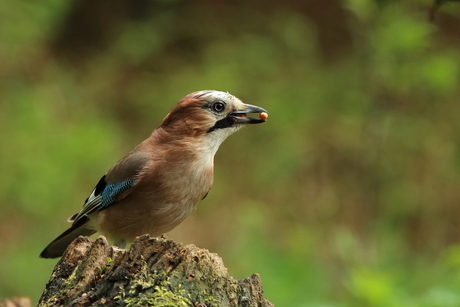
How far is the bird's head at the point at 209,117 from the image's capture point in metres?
4.37

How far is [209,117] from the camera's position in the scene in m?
4.36

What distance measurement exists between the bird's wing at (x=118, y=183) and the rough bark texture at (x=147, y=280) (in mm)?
1340

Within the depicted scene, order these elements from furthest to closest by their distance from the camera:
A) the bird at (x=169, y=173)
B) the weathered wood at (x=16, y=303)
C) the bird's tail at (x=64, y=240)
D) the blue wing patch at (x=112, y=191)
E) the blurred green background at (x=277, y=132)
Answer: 1. the blurred green background at (x=277, y=132)
2. the bird's tail at (x=64, y=240)
3. the blue wing patch at (x=112, y=191)
4. the bird at (x=169, y=173)
5. the weathered wood at (x=16, y=303)

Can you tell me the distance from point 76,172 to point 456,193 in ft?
15.1

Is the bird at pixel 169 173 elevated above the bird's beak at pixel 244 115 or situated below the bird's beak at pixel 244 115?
below

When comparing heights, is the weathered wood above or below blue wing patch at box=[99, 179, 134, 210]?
below

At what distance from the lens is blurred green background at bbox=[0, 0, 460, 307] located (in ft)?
20.3

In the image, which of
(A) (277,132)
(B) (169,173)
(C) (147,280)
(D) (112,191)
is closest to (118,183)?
(D) (112,191)

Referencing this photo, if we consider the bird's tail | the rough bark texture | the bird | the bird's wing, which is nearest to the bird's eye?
the bird

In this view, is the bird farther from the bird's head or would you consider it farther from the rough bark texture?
the rough bark texture

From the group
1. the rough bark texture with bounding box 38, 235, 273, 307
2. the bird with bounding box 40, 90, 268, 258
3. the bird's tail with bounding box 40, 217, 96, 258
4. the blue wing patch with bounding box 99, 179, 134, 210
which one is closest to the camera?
the rough bark texture with bounding box 38, 235, 273, 307

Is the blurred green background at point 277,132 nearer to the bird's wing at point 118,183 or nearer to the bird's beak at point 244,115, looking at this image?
the bird's beak at point 244,115

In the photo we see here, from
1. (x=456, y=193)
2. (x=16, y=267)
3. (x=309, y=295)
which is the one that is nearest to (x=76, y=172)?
(x=16, y=267)

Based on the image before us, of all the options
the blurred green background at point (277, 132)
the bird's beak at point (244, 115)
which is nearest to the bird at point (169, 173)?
the bird's beak at point (244, 115)
